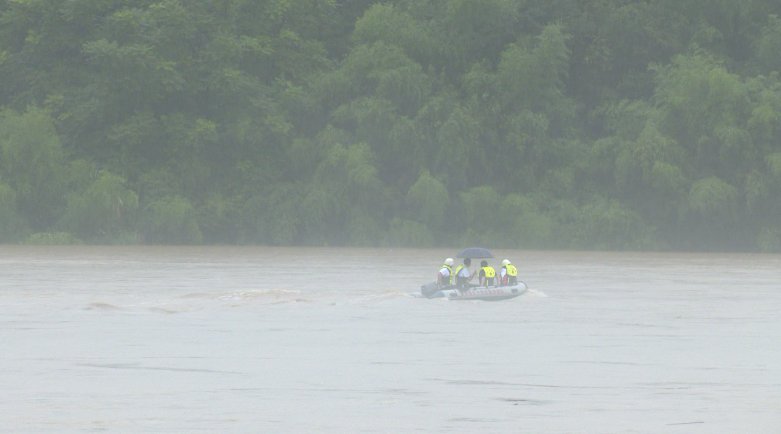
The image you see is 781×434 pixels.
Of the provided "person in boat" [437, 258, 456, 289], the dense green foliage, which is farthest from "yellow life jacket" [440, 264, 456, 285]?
the dense green foliage

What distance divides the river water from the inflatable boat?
0.21 meters

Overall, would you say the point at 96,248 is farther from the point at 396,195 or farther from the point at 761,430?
the point at 761,430

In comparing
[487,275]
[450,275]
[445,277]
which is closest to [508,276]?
[487,275]

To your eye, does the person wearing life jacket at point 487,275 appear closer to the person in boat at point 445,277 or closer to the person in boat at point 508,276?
the person in boat at point 508,276

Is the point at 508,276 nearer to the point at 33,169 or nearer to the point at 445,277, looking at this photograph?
the point at 445,277

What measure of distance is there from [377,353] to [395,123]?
32.0m

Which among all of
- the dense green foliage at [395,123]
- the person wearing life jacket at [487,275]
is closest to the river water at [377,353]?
the person wearing life jacket at [487,275]

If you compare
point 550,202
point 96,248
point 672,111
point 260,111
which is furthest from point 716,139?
point 96,248

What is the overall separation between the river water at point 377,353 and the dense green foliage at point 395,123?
538 inches

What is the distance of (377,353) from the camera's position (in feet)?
65.1

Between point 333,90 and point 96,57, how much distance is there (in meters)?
8.11

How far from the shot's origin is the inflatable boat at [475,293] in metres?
28.3

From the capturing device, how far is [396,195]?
51.6 metres

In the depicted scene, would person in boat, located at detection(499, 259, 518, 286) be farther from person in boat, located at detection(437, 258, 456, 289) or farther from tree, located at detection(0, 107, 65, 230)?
tree, located at detection(0, 107, 65, 230)
